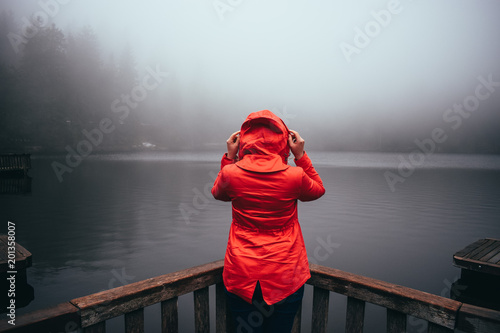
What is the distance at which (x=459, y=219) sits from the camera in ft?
92.2

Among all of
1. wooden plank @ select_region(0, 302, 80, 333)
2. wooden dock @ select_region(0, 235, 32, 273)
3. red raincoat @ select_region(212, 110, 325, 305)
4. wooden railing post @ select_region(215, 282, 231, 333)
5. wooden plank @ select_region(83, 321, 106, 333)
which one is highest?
red raincoat @ select_region(212, 110, 325, 305)

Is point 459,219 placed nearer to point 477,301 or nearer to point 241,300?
point 477,301

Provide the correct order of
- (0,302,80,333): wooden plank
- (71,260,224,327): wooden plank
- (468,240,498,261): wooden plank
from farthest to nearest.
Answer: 1. (468,240,498,261): wooden plank
2. (71,260,224,327): wooden plank
3. (0,302,80,333): wooden plank

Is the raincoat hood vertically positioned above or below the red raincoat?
above

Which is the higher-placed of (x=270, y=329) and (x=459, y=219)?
(x=270, y=329)

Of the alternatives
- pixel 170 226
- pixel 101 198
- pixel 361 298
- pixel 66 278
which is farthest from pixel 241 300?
pixel 101 198

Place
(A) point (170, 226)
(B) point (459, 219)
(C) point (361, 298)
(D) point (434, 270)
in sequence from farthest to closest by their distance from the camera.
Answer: (B) point (459, 219) < (A) point (170, 226) < (D) point (434, 270) < (C) point (361, 298)

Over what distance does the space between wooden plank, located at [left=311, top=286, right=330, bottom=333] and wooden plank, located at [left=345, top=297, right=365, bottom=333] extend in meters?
0.22

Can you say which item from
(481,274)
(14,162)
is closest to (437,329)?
(481,274)

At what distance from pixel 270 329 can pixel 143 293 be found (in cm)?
105

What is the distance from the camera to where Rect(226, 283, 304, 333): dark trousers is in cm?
241

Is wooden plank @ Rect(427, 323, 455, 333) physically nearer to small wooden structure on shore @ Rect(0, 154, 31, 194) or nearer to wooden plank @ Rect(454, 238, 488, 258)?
wooden plank @ Rect(454, 238, 488, 258)

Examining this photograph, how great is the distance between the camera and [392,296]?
8.02 feet

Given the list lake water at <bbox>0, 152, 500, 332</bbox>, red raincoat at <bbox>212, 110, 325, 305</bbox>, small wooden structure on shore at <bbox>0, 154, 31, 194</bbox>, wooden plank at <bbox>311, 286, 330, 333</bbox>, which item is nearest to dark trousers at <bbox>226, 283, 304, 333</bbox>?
red raincoat at <bbox>212, 110, 325, 305</bbox>
